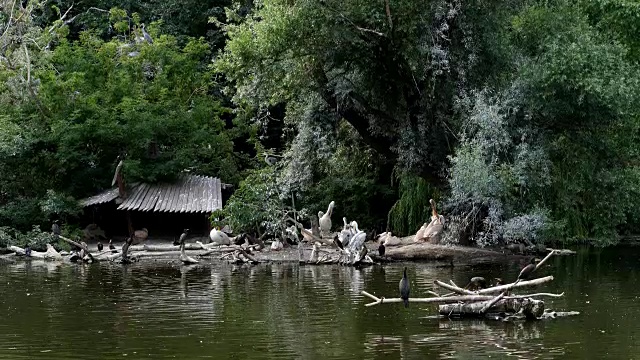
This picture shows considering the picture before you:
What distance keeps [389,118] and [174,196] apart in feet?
25.6

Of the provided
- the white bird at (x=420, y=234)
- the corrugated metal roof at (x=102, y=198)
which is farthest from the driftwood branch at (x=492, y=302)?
the corrugated metal roof at (x=102, y=198)

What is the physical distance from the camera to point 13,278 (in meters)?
→ 24.8

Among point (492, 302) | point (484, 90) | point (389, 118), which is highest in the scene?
point (484, 90)

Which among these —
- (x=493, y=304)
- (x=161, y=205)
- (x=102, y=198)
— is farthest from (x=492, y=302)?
(x=102, y=198)

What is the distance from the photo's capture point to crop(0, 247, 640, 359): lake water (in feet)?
48.5

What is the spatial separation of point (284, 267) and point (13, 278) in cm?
668

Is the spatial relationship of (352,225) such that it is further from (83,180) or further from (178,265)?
(83,180)

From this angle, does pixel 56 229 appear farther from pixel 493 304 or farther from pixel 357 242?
pixel 493 304

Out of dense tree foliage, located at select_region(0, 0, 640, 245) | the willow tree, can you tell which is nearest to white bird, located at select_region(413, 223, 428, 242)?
dense tree foliage, located at select_region(0, 0, 640, 245)

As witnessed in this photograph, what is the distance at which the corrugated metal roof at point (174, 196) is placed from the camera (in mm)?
31875

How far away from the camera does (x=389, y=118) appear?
29.2 m

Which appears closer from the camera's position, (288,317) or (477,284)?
(288,317)

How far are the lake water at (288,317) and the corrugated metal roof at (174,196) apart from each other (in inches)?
224

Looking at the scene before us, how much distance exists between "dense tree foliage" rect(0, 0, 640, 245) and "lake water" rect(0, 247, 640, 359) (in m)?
2.40
